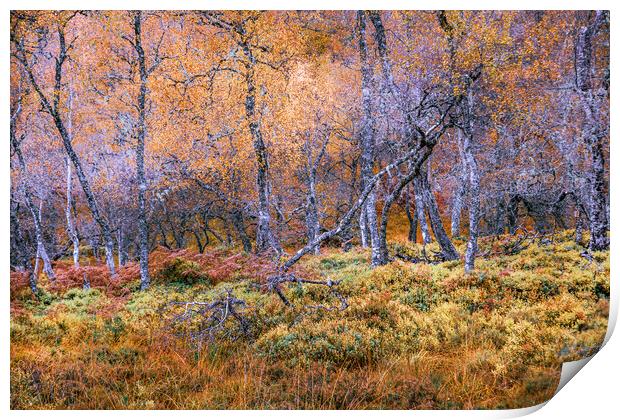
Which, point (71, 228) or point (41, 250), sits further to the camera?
point (71, 228)

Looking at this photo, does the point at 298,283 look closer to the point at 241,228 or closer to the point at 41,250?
the point at 241,228

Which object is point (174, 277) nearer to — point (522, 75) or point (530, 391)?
point (530, 391)

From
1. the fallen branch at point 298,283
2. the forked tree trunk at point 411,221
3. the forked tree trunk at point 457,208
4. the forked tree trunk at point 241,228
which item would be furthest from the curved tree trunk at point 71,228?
the forked tree trunk at point 457,208

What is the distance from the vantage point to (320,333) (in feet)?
15.4

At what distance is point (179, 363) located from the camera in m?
4.54

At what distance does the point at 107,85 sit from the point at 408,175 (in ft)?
12.3

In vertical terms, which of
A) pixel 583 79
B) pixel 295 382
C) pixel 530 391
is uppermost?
pixel 583 79

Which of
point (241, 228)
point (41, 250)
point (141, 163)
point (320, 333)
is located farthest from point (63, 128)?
point (320, 333)

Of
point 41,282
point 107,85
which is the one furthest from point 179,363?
point 107,85

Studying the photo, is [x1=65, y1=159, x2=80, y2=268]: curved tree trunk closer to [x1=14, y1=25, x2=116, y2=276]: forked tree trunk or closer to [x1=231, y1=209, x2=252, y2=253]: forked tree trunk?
[x1=14, y1=25, x2=116, y2=276]: forked tree trunk

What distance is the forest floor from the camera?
172 inches

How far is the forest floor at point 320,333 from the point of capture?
438 cm

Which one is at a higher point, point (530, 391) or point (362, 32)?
point (362, 32)
